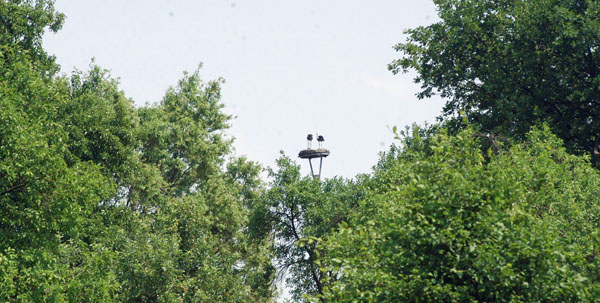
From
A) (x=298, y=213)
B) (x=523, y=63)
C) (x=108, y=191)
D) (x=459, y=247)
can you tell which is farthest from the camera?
(x=298, y=213)

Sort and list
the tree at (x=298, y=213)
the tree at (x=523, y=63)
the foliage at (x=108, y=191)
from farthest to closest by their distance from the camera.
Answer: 1. the tree at (x=298, y=213)
2. the tree at (x=523, y=63)
3. the foliage at (x=108, y=191)

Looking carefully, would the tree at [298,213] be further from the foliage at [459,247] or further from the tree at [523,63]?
the foliage at [459,247]

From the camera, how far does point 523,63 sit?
1223 inches

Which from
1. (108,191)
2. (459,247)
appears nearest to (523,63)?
(108,191)

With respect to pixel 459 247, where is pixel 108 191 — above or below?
above

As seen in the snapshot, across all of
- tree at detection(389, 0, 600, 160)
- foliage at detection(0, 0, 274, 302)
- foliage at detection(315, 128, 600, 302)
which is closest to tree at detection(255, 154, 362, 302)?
foliage at detection(0, 0, 274, 302)

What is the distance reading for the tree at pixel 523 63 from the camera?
29781 mm

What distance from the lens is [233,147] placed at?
50406 millimetres

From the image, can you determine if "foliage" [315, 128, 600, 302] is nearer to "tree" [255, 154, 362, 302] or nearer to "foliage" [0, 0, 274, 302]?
"foliage" [0, 0, 274, 302]

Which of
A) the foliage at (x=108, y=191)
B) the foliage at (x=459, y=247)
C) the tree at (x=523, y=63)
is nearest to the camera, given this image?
the foliage at (x=459, y=247)

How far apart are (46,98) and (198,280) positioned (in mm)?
9857

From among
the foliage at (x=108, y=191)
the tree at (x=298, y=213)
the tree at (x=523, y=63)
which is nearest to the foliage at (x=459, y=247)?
the foliage at (x=108, y=191)

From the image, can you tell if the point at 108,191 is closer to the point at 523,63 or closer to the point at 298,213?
the point at 298,213

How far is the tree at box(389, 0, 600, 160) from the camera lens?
29.8 meters
